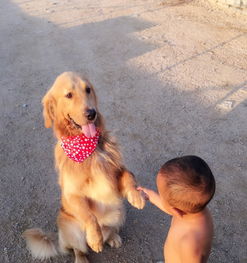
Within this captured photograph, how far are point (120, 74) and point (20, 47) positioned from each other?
2547 mm

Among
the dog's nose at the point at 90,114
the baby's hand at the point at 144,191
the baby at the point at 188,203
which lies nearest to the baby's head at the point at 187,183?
the baby at the point at 188,203

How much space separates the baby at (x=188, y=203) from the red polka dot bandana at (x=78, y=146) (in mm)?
897

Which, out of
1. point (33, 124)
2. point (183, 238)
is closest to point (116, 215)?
point (183, 238)

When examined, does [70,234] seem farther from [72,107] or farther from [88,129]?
[72,107]

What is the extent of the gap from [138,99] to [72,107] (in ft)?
8.60

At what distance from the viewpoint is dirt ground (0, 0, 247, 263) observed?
11.4 ft

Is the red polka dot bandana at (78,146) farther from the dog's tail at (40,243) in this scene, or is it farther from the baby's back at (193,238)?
the baby's back at (193,238)

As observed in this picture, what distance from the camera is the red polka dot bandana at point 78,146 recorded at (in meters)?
2.73

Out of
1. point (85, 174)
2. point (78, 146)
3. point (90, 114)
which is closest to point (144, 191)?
point (85, 174)

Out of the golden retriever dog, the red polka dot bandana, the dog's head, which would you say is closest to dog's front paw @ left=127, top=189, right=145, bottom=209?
the golden retriever dog

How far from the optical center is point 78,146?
273 cm

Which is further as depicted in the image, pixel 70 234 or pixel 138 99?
pixel 138 99

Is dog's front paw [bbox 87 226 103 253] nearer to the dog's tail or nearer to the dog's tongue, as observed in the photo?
the dog's tail

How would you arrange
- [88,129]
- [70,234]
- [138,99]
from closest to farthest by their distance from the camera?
[88,129] < [70,234] < [138,99]
